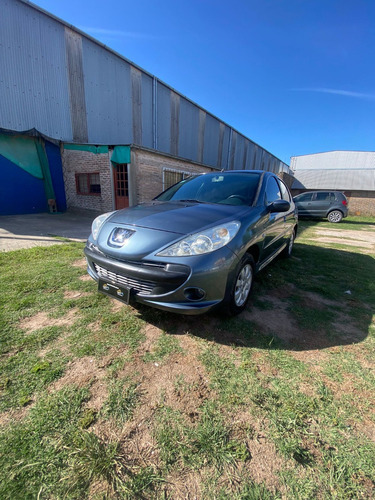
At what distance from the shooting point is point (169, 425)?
1.28 metres

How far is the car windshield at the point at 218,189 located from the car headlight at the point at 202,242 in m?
0.79

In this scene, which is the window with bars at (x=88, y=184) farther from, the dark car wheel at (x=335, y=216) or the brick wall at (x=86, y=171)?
the dark car wheel at (x=335, y=216)

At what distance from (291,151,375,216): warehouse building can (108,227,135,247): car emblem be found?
24154 millimetres

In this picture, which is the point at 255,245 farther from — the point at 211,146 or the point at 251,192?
the point at 211,146

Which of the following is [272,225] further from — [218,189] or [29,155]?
[29,155]

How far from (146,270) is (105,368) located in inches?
30.2

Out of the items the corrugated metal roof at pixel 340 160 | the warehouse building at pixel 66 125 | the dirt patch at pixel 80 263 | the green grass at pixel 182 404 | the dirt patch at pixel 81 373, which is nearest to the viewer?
the green grass at pixel 182 404

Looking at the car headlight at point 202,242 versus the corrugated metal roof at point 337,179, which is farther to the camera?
the corrugated metal roof at point 337,179

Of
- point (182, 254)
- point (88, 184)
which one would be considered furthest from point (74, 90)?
point (182, 254)

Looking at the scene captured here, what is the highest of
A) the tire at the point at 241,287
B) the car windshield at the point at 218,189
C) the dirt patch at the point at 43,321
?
the car windshield at the point at 218,189

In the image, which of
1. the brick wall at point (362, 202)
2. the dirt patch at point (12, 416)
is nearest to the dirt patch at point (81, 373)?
the dirt patch at point (12, 416)

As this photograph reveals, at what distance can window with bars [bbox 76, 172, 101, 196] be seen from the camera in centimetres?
1091

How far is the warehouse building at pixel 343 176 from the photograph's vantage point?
20.2 metres

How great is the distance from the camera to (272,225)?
9.86 ft
